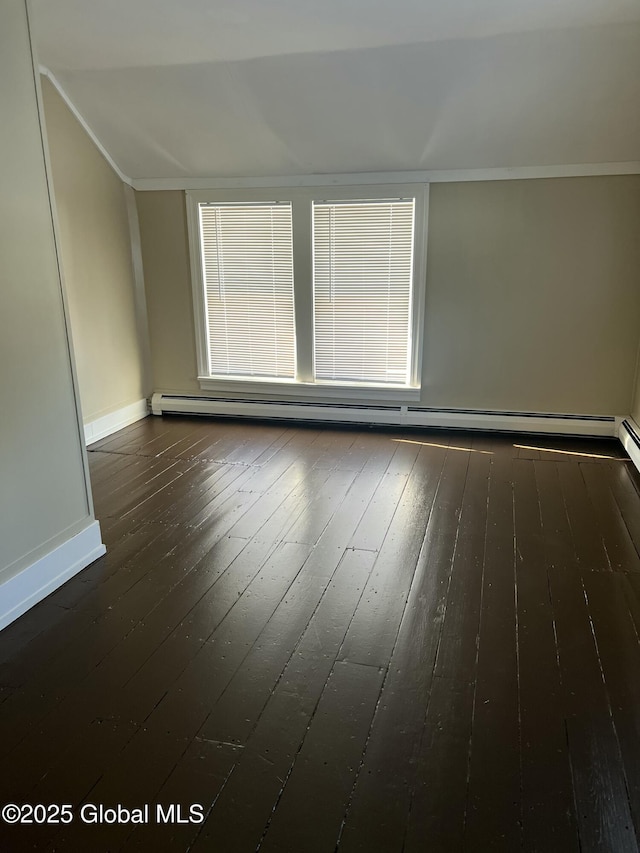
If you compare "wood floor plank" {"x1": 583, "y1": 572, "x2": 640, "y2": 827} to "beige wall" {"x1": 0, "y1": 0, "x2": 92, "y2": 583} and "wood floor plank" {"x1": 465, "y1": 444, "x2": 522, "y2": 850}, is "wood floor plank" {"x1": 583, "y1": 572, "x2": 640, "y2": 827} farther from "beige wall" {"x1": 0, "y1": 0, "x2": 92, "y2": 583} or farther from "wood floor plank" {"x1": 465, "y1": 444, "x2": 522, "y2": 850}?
"beige wall" {"x1": 0, "y1": 0, "x2": 92, "y2": 583}

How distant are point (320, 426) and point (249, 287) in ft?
3.85

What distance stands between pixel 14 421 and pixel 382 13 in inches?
96.0

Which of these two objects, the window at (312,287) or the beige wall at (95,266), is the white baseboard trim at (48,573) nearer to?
the beige wall at (95,266)

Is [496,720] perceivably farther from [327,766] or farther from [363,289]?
[363,289]

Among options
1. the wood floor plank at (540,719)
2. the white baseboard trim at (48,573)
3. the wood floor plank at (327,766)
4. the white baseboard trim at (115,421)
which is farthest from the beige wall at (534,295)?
the wood floor plank at (327,766)

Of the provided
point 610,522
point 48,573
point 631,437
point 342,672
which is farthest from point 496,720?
point 631,437

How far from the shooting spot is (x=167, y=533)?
2.95 metres

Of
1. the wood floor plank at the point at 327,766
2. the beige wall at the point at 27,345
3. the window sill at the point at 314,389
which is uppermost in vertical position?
the beige wall at the point at 27,345

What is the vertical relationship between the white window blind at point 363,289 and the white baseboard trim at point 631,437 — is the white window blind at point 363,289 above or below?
above

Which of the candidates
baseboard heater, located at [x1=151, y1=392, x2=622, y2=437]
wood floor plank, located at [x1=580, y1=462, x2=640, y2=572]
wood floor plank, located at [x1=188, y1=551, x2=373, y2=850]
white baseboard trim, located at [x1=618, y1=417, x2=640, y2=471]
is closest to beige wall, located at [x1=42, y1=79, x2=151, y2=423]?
baseboard heater, located at [x1=151, y1=392, x2=622, y2=437]

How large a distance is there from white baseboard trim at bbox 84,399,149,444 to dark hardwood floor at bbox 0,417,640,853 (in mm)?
1089

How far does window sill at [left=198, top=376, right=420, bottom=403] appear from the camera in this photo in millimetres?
4504

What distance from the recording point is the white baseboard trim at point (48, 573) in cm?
225

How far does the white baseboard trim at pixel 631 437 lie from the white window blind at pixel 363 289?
1.48 metres
